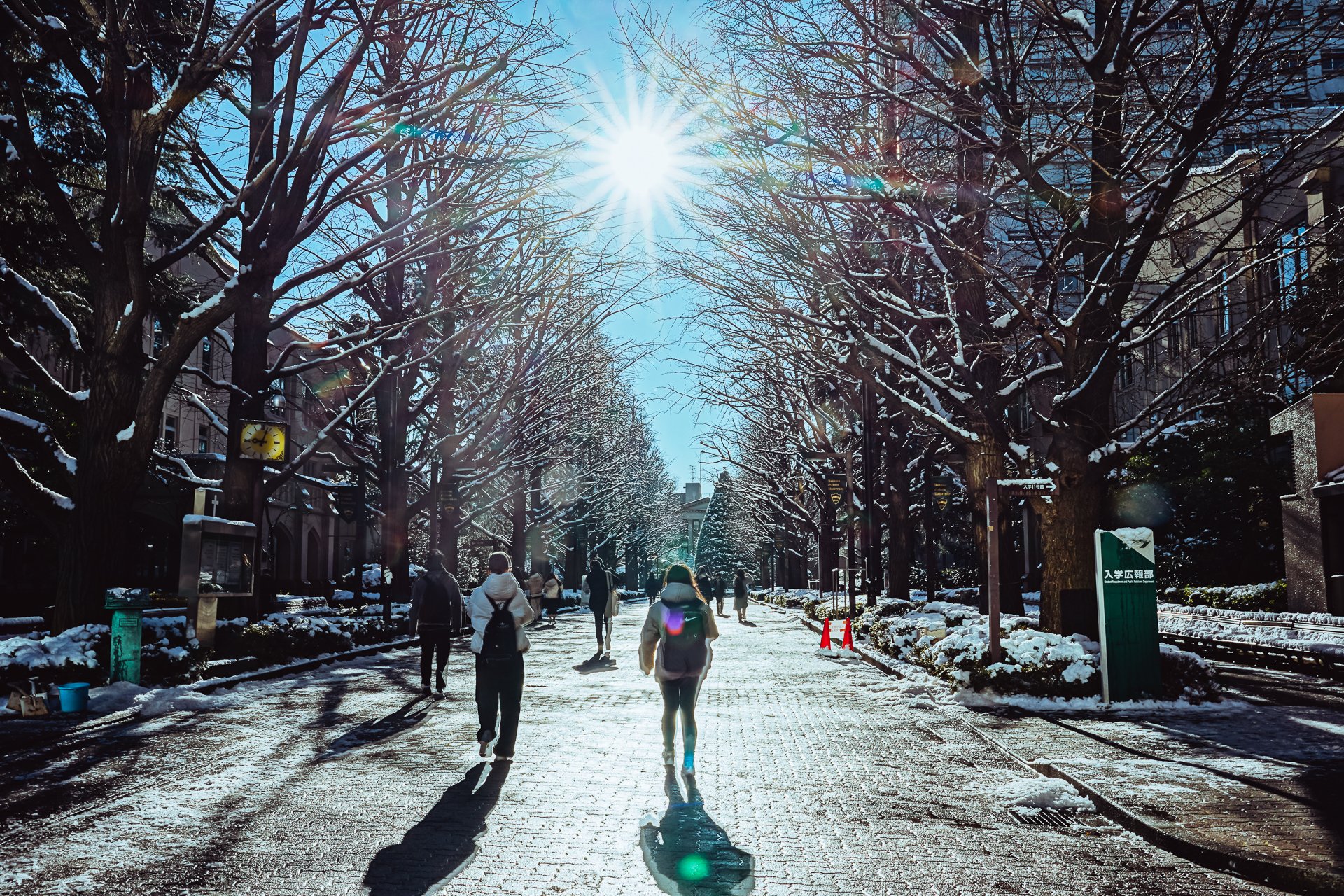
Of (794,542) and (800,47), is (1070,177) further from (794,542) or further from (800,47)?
(794,542)

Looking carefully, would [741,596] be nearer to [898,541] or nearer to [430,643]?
[898,541]

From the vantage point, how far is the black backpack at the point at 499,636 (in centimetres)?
968

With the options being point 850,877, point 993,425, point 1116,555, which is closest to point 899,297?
point 993,425

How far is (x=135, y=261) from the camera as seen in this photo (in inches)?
587

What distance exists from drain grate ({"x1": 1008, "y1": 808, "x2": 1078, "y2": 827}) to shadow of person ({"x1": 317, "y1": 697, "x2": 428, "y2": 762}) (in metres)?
5.59

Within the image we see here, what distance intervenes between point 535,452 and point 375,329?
19486 mm

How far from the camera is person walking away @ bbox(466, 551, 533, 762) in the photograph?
9.40 metres

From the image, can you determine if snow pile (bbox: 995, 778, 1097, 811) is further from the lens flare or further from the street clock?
the street clock

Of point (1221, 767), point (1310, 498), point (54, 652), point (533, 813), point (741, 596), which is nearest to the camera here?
point (533, 813)

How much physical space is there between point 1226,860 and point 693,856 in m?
2.85

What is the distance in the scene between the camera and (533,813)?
23.8 feet

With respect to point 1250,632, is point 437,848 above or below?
below

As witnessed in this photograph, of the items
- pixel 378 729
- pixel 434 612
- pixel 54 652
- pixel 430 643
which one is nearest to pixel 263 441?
pixel 434 612

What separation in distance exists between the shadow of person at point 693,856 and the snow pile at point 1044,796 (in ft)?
7.28
